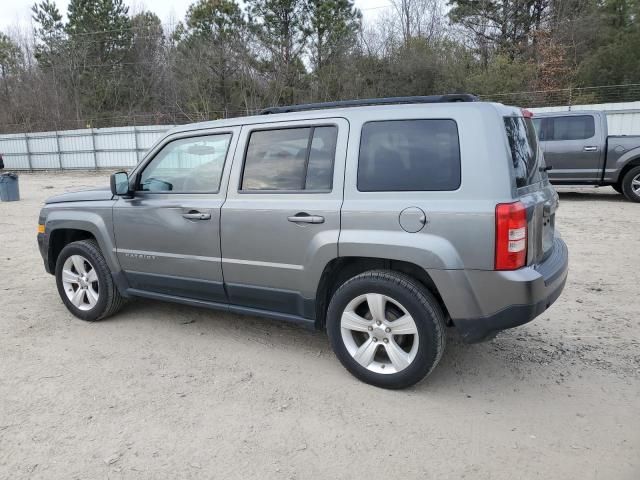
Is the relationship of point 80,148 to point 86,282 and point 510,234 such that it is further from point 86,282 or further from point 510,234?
point 510,234

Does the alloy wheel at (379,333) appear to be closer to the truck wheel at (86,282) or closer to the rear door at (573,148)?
the truck wheel at (86,282)

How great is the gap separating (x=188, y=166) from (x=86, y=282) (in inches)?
61.3

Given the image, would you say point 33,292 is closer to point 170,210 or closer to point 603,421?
point 170,210

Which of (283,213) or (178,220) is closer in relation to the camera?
(283,213)

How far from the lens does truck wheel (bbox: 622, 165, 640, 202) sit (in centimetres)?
1094

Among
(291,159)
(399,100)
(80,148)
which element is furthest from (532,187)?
(80,148)

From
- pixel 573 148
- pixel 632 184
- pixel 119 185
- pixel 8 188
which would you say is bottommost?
pixel 632 184

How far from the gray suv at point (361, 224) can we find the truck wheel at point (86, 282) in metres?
0.31

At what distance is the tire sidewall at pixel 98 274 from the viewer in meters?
4.66

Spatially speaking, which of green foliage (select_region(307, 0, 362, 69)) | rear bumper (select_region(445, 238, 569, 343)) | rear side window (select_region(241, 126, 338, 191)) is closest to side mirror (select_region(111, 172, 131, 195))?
rear side window (select_region(241, 126, 338, 191))

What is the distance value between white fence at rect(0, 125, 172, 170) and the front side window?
75.7 ft

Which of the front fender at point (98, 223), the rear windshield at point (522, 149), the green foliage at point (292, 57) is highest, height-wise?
the green foliage at point (292, 57)

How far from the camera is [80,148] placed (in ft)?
92.2

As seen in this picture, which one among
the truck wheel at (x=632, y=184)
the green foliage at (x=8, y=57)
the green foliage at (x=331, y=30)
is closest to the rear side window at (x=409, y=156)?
the truck wheel at (x=632, y=184)
